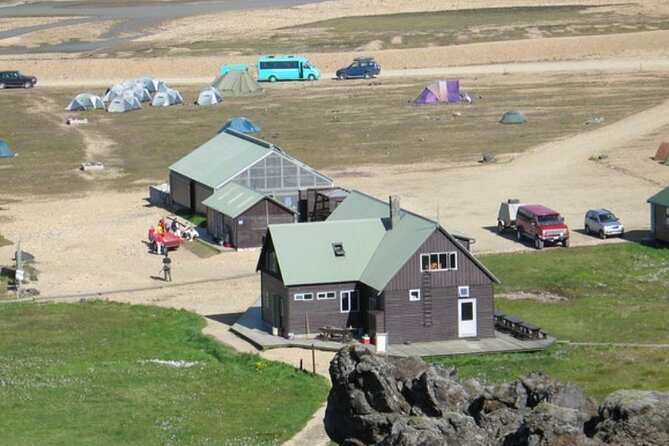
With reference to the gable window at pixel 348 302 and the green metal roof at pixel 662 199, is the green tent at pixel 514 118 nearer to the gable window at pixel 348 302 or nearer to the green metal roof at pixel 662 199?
the green metal roof at pixel 662 199

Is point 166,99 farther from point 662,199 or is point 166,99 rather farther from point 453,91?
point 662,199

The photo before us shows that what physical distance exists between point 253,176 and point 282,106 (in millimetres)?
46610

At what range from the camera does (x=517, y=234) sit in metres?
73.9

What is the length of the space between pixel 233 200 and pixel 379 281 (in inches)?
796

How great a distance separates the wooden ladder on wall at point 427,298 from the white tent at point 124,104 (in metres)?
72.6

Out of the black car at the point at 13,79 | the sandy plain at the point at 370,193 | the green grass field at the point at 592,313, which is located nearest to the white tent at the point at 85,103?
the black car at the point at 13,79

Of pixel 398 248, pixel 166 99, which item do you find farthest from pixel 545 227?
pixel 166 99

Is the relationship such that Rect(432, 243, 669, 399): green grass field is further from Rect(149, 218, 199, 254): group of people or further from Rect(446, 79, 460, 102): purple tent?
Rect(446, 79, 460, 102): purple tent

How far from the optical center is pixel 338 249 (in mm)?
57812

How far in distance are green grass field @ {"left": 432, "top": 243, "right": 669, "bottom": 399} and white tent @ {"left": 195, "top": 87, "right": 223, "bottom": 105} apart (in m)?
59.6

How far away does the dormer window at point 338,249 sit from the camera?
57.7 meters

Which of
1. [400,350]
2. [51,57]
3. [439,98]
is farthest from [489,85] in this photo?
[400,350]

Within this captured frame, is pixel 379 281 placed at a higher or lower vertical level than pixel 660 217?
higher

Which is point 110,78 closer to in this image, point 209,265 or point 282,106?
point 282,106
